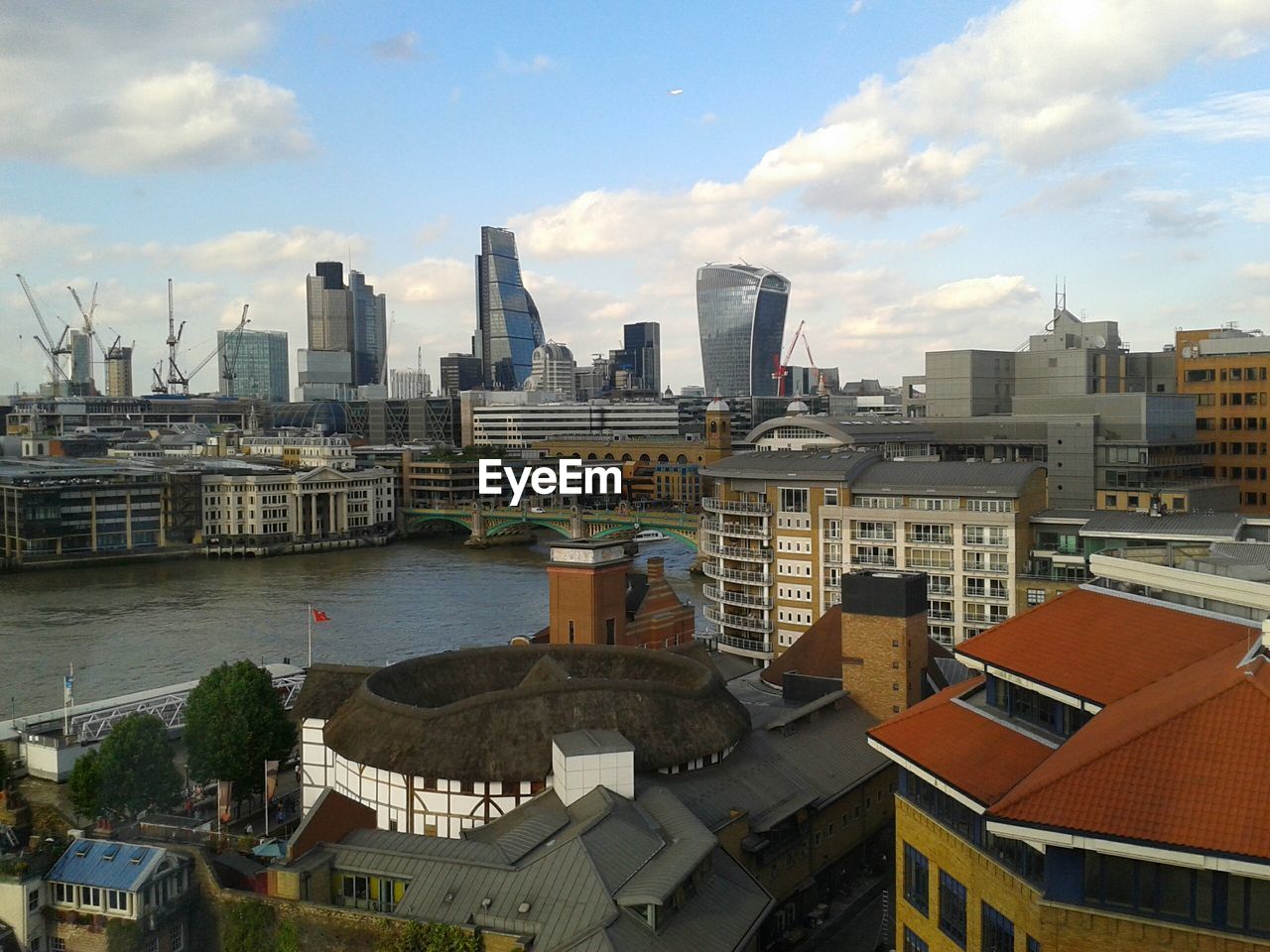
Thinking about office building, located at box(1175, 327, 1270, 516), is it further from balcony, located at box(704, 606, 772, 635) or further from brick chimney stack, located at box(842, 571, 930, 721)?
brick chimney stack, located at box(842, 571, 930, 721)

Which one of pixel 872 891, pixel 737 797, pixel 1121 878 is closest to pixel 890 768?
pixel 872 891

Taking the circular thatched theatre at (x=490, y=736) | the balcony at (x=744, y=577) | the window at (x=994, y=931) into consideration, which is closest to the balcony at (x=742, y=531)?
the balcony at (x=744, y=577)

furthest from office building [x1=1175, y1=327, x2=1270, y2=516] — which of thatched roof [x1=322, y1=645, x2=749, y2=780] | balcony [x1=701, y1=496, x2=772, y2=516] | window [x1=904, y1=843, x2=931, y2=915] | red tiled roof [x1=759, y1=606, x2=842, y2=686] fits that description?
window [x1=904, y1=843, x2=931, y2=915]

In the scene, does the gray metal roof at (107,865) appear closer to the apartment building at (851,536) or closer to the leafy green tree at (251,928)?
the leafy green tree at (251,928)

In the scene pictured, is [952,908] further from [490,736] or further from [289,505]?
[289,505]

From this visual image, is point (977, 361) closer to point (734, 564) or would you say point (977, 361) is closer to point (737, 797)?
point (734, 564)

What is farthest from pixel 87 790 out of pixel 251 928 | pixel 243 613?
pixel 243 613
